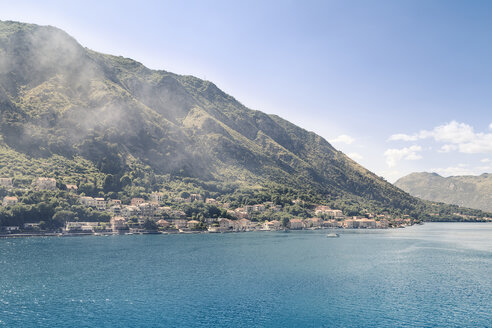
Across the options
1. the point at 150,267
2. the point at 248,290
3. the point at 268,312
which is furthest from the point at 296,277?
the point at 150,267

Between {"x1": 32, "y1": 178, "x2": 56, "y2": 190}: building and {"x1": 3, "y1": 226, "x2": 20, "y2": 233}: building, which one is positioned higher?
{"x1": 32, "y1": 178, "x2": 56, "y2": 190}: building

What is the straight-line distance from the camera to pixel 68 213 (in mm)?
175750

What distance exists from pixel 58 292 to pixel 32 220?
399ft

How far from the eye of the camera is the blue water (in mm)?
55188

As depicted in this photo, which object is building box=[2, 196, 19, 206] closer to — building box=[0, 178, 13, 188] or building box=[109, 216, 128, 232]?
building box=[0, 178, 13, 188]

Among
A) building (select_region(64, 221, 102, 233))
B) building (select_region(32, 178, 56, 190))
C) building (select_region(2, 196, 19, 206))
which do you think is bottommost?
building (select_region(64, 221, 102, 233))

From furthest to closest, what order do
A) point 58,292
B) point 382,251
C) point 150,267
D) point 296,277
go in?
point 382,251
point 150,267
point 296,277
point 58,292

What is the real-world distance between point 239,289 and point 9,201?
15521cm

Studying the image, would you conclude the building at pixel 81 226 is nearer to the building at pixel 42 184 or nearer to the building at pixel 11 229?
the building at pixel 11 229

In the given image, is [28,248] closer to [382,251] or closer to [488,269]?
[382,251]

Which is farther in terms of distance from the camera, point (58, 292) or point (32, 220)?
point (32, 220)

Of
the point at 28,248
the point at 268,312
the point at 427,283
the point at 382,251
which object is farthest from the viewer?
the point at 382,251

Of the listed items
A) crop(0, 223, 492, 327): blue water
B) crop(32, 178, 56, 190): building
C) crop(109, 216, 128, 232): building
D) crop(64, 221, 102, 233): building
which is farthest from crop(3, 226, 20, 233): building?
crop(109, 216, 128, 232): building

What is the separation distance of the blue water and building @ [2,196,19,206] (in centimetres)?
5880
